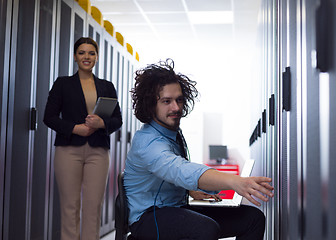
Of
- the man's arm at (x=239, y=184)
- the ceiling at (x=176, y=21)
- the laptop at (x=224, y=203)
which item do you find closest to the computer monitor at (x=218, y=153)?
the ceiling at (x=176, y=21)

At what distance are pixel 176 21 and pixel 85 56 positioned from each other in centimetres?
335

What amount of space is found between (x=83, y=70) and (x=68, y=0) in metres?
0.86

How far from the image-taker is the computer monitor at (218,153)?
8.96 m

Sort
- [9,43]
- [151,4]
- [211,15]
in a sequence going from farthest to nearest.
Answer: [211,15] < [151,4] < [9,43]

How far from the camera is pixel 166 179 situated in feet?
4.58

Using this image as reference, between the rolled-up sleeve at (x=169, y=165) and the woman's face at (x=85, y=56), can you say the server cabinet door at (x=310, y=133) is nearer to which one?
A: the rolled-up sleeve at (x=169, y=165)

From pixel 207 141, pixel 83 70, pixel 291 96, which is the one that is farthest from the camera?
pixel 207 141

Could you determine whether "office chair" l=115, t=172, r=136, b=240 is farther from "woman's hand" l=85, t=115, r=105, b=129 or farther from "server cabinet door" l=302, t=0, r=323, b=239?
"woman's hand" l=85, t=115, r=105, b=129

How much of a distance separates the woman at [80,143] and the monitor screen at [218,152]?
632 cm

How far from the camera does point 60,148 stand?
263 cm

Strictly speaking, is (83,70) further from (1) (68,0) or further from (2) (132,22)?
(2) (132,22)

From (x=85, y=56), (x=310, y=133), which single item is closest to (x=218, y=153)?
(x=85, y=56)

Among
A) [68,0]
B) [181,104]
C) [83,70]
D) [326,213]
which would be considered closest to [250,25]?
[68,0]

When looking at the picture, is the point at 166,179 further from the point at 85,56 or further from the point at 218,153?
the point at 218,153
